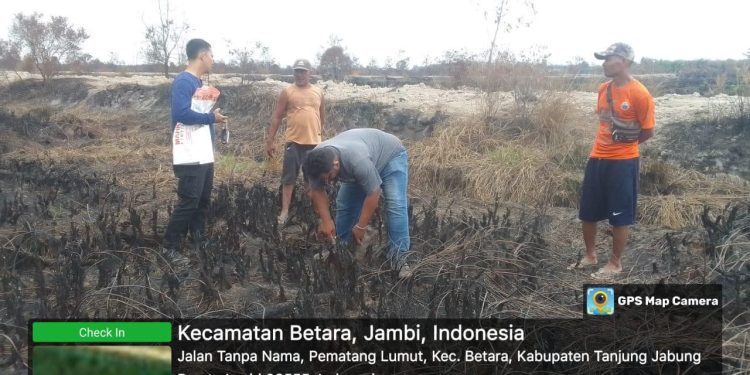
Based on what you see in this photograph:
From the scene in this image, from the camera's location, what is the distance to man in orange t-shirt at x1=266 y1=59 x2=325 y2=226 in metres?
5.26

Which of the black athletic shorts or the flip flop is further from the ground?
the black athletic shorts

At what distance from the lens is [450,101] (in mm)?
10617

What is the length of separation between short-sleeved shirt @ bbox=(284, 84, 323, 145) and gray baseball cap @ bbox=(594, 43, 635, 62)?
252 centimetres

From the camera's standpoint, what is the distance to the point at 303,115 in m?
5.25

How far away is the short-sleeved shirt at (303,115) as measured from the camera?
5254mm

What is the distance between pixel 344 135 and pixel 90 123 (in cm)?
1091

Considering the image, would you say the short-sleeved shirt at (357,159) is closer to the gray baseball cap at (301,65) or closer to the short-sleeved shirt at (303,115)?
the short-sleeved shirt at (303,115)

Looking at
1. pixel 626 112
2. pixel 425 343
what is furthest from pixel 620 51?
pixel 425 343

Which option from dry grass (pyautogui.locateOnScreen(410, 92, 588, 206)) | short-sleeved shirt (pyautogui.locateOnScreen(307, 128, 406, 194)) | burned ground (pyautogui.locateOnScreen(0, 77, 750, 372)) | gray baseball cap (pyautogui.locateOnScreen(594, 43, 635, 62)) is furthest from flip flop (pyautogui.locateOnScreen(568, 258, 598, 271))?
dry grass (pyautogui.locateOnScreen(410, 92, 588, 206))

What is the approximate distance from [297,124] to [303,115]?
0.10 metres

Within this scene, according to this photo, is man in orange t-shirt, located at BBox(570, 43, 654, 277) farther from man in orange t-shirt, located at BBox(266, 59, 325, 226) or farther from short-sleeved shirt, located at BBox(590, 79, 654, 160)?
man in orange t-shirt, located at BBox(266, 59, 325, 226)

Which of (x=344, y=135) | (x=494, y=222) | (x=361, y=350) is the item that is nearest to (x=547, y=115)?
(x=494, y=222)

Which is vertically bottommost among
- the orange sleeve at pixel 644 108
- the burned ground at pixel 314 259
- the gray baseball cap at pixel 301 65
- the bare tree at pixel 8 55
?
the burned ground at pixel 314 259

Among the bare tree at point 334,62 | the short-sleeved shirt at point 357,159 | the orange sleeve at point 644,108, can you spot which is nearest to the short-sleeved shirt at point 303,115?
the short-sleeved shirt at point 357,159
